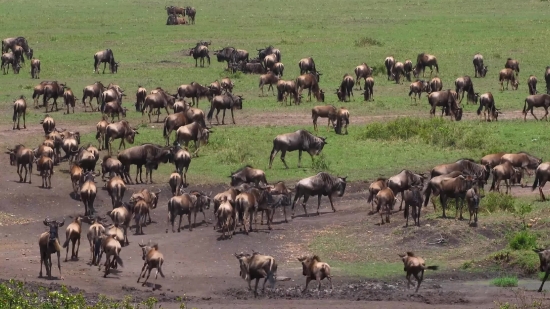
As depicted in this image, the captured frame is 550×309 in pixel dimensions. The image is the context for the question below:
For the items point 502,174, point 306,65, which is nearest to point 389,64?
point 306,65

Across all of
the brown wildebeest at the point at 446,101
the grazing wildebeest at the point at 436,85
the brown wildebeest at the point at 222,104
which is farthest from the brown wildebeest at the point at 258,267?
the grazing wildebeest at the point at 436,85

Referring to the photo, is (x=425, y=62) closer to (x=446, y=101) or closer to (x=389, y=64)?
(x=389, y=64)

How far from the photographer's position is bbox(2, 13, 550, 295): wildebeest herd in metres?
20.7

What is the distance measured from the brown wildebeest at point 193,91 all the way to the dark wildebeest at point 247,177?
1086 cm

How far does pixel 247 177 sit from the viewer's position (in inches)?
1051

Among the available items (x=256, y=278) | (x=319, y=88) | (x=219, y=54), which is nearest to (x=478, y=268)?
(x=256, y=278)

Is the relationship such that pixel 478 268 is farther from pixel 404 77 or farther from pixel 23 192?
pixel 404 77

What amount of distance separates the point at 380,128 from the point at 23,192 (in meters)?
10.9

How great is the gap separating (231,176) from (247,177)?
1.29ft

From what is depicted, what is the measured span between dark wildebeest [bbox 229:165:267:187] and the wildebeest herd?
0.02 meters

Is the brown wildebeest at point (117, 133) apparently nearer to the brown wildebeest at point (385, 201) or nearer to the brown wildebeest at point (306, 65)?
the brown wildebeest at point (385, 201)

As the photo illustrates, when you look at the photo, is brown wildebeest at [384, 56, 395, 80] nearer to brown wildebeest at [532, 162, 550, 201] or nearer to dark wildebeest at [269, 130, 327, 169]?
dark wildebeest at [269, 130, 327, 169]

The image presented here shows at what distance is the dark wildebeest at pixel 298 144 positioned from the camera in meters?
29.6

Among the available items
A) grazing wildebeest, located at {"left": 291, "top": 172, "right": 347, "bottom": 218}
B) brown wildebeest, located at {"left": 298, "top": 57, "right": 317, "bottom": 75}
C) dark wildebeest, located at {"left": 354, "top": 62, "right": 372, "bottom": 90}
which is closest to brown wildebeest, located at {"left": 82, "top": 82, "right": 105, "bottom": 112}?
brown wildebeest, located at {"left": 298, "top": 57, "right": 317, "bottom": 75}
